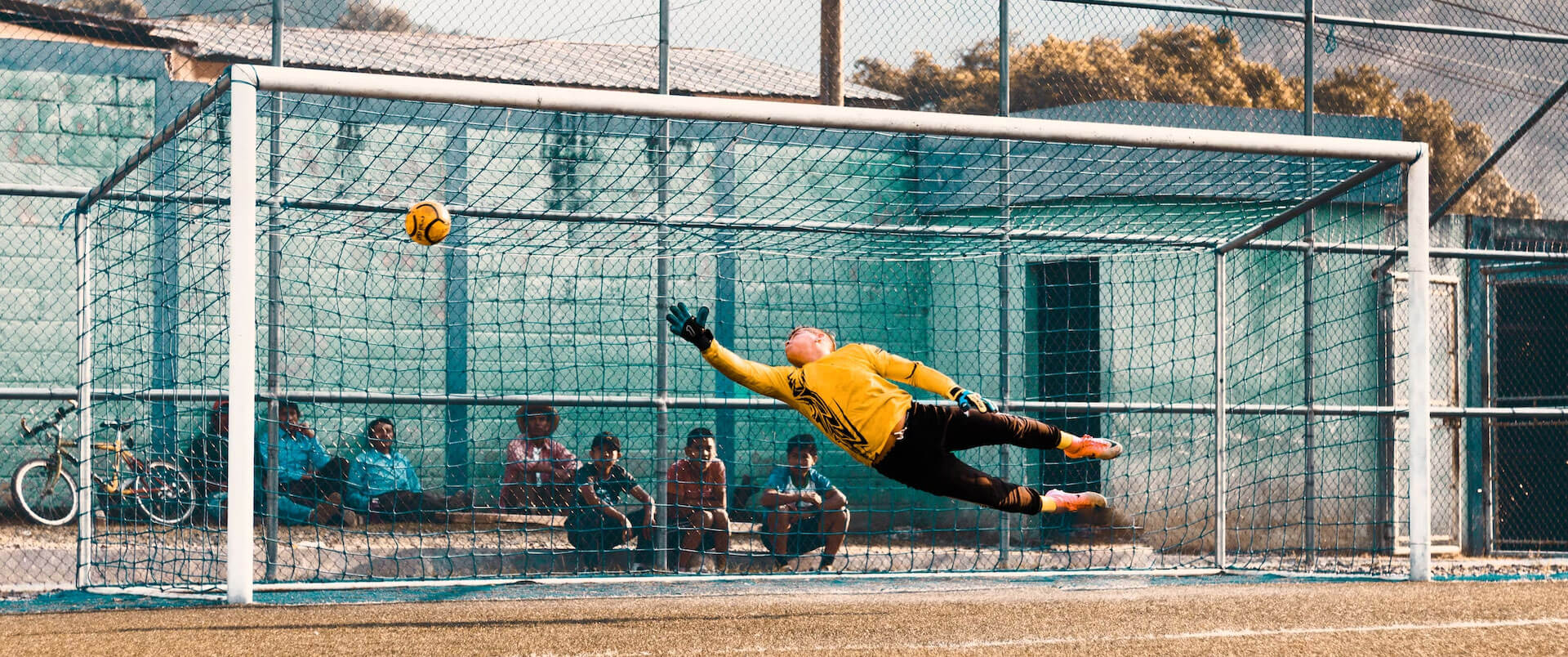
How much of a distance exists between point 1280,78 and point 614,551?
8066mm

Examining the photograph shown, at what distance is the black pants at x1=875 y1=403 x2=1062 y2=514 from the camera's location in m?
6.82

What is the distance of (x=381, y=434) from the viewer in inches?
368

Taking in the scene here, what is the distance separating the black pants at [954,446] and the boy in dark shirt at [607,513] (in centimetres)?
262

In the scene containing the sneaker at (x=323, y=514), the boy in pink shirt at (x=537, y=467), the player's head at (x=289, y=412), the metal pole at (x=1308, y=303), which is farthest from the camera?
the metal pole at (x=1308, y=303)

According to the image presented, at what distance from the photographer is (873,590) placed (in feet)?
27.8

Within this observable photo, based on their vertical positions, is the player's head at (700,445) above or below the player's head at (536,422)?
below

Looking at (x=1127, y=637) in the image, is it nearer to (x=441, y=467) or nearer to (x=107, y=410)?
(x=441, y=467)

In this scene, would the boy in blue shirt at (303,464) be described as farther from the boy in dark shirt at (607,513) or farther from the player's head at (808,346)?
the player's head at (808,346)

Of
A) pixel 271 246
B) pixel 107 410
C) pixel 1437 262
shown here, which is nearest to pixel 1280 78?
pixel 1437 262

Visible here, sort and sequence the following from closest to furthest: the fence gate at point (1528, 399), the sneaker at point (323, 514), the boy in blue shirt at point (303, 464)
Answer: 1. the sneaker at point (323, 514)
2. the boy in blue shirt at point (303, 464)
3. the fence gate at point (1528, 399)

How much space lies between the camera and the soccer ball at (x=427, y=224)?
21.4ft

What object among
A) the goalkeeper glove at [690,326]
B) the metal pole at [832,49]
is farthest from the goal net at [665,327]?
the goalkeeper glove at [690,326]

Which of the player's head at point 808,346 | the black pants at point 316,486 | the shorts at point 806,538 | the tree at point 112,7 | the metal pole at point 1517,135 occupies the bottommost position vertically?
the shorts at point 806,538

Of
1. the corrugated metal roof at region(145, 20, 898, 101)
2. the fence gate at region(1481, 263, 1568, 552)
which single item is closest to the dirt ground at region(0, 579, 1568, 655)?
the corrugated metal roof at region(145, 20, 898, 101)
